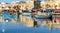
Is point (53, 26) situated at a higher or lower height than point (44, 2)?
lower

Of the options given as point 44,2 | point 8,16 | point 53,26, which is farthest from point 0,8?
point 53,26

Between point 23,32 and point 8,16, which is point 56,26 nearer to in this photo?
point 23,32

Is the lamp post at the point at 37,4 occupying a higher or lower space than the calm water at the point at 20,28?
higher

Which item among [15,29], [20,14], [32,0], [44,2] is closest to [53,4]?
[44,2]

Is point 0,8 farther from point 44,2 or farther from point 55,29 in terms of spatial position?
point 55,29

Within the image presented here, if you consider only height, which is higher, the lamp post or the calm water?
the lamp post

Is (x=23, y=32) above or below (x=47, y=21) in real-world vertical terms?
below

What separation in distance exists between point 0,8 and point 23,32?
38 cm

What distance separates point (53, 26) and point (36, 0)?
35 centimetres

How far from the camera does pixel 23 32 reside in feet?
5.61

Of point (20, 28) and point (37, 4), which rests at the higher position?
point (37, 4)

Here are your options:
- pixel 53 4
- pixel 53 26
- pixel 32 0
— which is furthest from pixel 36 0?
pixel 53 26

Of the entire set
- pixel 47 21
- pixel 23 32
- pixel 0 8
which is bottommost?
pixel 23 32

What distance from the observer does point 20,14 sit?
1707 millimetres
